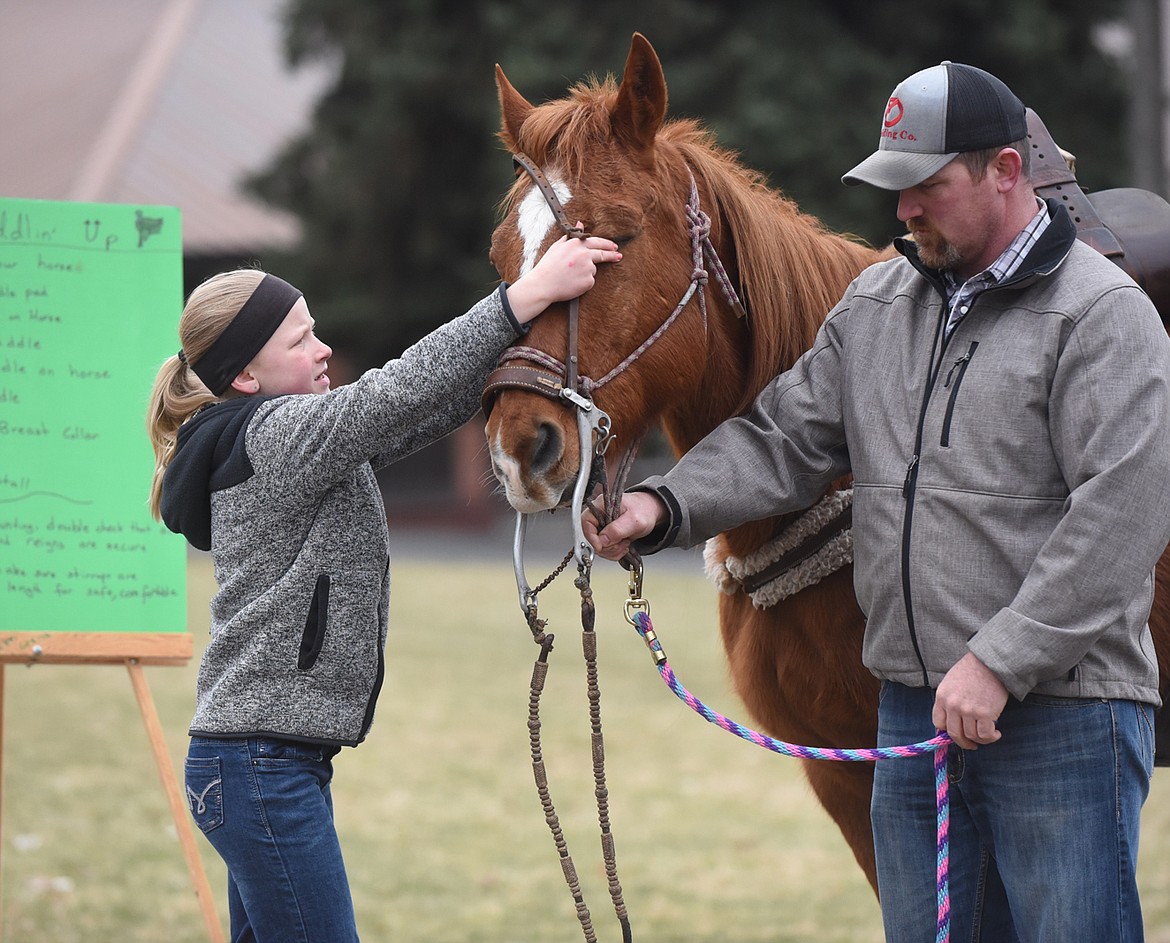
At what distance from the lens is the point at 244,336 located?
2.44 m

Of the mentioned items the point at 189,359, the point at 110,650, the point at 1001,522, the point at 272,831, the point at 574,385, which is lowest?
the point at 272,831

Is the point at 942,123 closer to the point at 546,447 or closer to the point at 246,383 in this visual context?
the point at 546,447

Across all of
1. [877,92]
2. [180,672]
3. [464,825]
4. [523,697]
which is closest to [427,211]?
[877,92]

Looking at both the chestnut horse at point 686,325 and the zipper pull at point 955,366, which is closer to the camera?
the zipper pull at point 955,366

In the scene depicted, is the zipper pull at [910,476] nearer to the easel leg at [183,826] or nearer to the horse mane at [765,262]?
the horse mane at [765,262]

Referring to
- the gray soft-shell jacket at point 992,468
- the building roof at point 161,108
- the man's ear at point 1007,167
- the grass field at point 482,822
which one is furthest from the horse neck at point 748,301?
the building roof at point 161,108

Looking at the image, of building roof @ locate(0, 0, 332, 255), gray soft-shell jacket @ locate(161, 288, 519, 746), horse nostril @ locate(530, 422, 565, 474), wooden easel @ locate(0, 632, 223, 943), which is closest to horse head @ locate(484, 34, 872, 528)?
horse nostril @ locate(530, 422, 565, 474)

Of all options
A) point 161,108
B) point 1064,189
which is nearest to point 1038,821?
point 1064,189

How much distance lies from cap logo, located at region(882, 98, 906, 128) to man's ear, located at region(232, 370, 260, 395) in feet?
4.10

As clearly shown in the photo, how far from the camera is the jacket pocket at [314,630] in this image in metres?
2.33

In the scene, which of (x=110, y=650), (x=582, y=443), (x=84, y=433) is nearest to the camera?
(x=582, y=443)

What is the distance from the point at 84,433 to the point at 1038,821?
271 cm

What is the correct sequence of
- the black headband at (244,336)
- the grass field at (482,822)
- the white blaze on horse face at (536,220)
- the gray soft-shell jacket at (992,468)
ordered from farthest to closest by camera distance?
1. the grass field at (482,822)
2. the black headband at (244,336)
3. the white blaze on horse face at (536,220)
4. the gray soft-shell jacket at (992,468)

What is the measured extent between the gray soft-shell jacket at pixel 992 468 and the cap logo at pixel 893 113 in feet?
0.71
